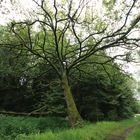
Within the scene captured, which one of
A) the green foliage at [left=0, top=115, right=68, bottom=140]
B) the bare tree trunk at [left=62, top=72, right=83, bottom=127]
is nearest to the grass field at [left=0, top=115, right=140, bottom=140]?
the green foliage at [left=0, top=115, right=68, bottom=140]

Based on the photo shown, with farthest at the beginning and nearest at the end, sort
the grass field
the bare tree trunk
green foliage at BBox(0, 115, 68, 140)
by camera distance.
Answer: the bare tree trunk
green foliage at BBox(0, 115, 68, 140)
the grass field

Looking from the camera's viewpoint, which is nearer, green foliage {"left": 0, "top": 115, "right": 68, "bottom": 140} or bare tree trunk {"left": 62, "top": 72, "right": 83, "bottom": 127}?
green foliage {"left": 0, "top": 115, "right": 68, "bottom": 140}

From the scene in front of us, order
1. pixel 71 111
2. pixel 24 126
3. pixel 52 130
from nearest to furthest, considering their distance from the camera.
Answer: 1. pixel 52 130
2. pixel 71 111
3. pixel 24 126

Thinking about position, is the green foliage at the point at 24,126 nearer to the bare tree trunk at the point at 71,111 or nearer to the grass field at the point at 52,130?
the grass field at the point at 52,130

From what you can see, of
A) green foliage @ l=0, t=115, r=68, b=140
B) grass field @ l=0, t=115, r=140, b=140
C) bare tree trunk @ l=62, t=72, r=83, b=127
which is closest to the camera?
grass field @ l=0, t=115, r=140, b=140

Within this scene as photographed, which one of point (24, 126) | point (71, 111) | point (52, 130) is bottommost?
point (52, 130)

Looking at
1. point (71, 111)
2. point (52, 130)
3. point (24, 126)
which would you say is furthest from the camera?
point (24, 126)

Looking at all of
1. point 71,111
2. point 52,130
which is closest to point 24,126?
point 52,130

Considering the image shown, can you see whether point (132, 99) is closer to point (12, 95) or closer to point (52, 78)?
point (52, 78)

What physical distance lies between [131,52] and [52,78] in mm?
12494

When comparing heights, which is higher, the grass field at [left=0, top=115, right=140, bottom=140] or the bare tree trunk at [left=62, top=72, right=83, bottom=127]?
the bare tree trunk at [left=62, top=72, right=83, bottom=127]

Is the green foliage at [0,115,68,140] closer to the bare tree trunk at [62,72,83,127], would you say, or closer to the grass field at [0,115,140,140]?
the grass field at [0,115,140,140]

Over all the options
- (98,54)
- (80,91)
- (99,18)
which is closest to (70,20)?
(99,18)

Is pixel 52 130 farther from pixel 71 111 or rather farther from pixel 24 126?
pixel 24 126
